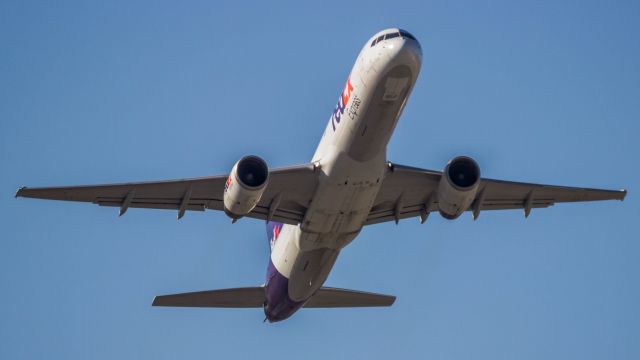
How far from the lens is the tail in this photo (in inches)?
1555

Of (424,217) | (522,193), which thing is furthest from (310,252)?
(522,193)

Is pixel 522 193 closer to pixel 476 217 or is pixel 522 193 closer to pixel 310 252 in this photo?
pixel 476 217

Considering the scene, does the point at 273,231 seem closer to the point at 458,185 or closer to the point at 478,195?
the point at 478,195

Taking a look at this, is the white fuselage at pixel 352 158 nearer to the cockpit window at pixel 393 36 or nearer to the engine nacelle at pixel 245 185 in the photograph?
the cockpit window at pixel 393 36

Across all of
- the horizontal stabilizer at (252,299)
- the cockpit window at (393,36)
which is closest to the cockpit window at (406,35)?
the cockpit window at (393,36)

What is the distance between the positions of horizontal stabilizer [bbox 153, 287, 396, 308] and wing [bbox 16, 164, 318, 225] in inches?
153

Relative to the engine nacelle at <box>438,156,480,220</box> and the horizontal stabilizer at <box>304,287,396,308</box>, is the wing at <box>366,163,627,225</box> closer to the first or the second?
the engine nacelle at <box>438,156,480,220</box>

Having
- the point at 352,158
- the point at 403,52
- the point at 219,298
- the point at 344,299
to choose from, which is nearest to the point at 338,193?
the point at 352,158

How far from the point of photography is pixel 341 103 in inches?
1341

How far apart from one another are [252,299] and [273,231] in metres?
2.80

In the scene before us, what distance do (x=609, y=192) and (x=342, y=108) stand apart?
34.4 feet

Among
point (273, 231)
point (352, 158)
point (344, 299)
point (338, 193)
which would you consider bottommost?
point (344, 299)

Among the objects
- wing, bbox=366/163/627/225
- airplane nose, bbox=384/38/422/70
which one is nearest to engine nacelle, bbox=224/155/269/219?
wing, bbox=366/163/627/225

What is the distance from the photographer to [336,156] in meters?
34.0
